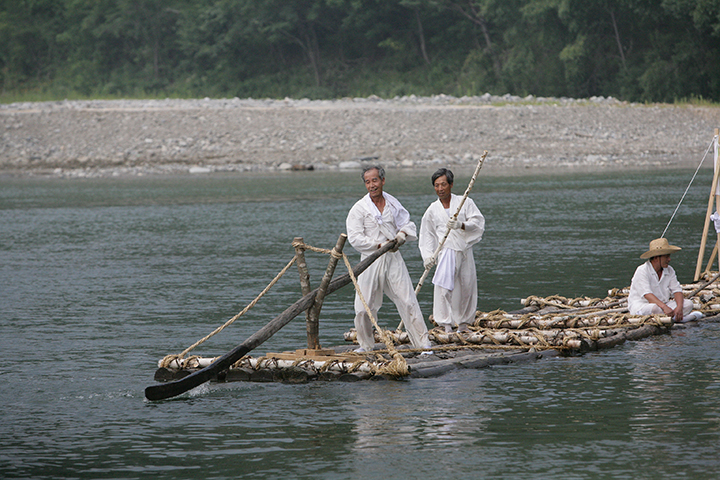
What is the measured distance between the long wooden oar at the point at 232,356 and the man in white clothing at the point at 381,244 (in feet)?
0.56

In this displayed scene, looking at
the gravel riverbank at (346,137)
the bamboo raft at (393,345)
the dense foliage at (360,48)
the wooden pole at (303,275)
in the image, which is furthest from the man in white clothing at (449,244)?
the dense foliage at (360,48)

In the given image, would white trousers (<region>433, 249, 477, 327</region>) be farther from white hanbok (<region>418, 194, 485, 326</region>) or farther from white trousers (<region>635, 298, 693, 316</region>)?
white trousers (<region>635, 298, 693, 316</region>)

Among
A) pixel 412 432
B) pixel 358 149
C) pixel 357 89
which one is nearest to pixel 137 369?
pixel 412 432

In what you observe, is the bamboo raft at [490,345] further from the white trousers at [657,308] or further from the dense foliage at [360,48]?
the dense foliage at [360,48]

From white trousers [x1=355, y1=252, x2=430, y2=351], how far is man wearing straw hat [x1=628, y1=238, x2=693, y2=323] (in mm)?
2820

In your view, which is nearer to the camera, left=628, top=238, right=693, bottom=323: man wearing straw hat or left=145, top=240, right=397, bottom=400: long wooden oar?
left=145, top=240, right=397, bottom=400: long wooden oar

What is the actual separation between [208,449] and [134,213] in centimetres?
1848

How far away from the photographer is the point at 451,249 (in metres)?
9.79

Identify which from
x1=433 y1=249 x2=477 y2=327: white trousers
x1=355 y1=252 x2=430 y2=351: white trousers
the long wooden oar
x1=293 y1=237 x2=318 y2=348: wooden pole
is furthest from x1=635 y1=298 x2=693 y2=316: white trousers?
x1=293 y1=237 x2=318 y2=348: wooden pole

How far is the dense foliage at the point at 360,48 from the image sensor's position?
47875mm

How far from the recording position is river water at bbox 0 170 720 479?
6758 mm

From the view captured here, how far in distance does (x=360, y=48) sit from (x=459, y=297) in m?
53.0

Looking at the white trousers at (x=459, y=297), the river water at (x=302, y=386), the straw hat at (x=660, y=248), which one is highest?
the straw hat at (x=660, y=248)

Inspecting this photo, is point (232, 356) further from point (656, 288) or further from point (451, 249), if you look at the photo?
point (656, 288)
